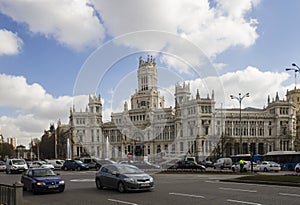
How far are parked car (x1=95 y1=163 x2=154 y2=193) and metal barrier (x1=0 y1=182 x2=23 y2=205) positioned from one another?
22.3 feet

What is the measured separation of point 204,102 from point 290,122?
8295 centimetres

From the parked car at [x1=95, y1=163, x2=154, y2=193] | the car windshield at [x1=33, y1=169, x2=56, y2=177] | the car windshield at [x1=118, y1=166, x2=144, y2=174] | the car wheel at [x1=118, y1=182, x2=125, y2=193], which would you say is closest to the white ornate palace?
the car windshield at [x1=33, y1=169, x2=56, y2=177]

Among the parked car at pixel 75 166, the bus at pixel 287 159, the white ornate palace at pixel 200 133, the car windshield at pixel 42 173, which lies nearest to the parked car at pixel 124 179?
the car windshield at pixel 42 173

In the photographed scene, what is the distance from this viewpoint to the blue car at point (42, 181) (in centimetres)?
2098

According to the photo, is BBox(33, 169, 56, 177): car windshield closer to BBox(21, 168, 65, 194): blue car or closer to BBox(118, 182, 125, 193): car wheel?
BBox(21, 168, 65, 194): blue car

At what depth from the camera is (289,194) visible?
18.5 metres

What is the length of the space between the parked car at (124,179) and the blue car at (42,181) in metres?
2.45

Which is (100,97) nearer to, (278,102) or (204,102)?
(204,102)

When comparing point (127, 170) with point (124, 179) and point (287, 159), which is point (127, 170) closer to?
point (124, 179)

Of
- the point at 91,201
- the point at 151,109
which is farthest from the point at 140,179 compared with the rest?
the point at 151,109

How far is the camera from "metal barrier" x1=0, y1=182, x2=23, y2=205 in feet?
45.0

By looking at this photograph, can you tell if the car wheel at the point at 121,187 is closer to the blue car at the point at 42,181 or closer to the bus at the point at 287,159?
the blue car at the point at 42,181

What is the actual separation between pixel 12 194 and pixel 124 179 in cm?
728

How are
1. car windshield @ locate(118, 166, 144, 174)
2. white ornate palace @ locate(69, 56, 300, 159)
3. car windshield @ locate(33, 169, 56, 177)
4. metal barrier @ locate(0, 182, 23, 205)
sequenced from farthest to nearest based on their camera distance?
white ornate palace @ locate(69, 56, 300, 159) → car windshield @ locate(33, 169, 56, 177) → car windshield @ locate(118, 166, 144, 174) → metal barrier @ locate(0, 182, 23, 205)
